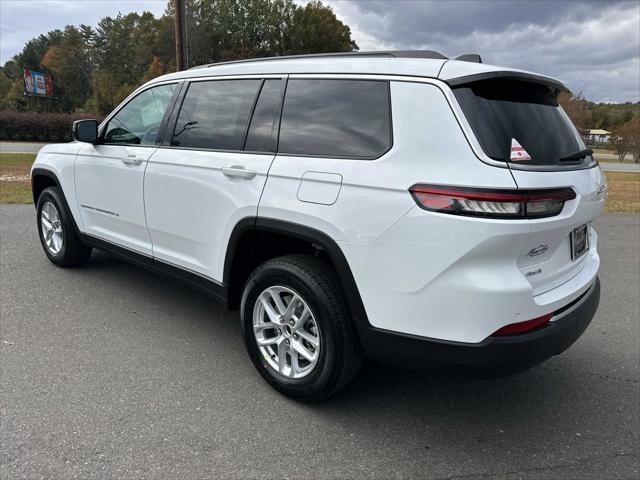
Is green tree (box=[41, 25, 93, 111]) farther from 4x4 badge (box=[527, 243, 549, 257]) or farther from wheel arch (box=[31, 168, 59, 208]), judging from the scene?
4x4 badge (box=[527, 243, 549, 257])

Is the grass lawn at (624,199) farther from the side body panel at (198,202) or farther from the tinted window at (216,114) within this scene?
the side body panel at (198,202)

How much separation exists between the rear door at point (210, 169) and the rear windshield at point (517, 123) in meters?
1.16

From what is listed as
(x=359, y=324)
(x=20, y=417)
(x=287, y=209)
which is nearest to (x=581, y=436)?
(x=359, y=324)

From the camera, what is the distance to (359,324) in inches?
97.3

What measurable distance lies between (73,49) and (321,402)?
86890 millimetres

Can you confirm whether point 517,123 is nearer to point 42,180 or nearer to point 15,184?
point 42,180

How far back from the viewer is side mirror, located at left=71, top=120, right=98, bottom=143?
13.5 feet

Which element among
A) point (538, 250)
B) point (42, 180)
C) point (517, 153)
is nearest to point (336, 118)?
point (517, 153)

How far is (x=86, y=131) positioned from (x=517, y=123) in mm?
3374

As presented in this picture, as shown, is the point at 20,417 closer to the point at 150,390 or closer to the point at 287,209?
the point at 150,390

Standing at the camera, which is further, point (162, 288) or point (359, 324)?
point (162, 288)

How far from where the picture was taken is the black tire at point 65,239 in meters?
4.73

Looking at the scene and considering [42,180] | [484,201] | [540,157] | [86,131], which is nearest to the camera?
[484,201]

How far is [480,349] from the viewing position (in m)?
2.18
